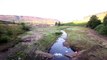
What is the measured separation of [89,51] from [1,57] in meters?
16.3

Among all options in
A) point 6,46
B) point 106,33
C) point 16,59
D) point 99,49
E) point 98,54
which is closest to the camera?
point 16,59

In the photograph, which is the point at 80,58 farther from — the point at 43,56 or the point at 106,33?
the point at 106,33

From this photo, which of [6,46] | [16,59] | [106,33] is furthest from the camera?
[106,33]

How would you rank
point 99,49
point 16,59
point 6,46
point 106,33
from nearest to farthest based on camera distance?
point 16,59, point 99,49, point 6,46, point 106,33

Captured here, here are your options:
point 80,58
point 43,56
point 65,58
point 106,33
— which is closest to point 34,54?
point 43,56

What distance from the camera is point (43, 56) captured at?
105 ft

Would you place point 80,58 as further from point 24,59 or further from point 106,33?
point 106,33

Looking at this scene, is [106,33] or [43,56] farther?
[106,33]

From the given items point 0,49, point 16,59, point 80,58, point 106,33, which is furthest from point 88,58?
point 106,33

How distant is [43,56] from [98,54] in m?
9.90

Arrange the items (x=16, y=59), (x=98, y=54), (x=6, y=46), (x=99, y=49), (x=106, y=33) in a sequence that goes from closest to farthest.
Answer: (x=16, y=59) < (x=98, y=54) < (x=99, y=49) < (x=6, y=46) < (x=106, y=33)

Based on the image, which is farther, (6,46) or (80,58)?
(6,46)

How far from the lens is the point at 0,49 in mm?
38750

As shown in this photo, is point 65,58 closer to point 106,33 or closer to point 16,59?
point 16,59
